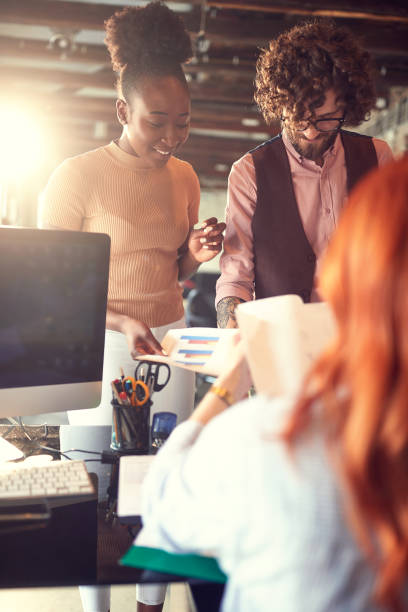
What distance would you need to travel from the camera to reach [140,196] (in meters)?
1.93

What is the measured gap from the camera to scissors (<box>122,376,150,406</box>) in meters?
1.38

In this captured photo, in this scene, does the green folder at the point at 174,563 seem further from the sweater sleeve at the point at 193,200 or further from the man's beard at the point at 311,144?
the sweater sleeve at the point at 193,200

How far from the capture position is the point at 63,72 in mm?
6836

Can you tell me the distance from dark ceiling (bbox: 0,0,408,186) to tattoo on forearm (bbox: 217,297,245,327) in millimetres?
2555

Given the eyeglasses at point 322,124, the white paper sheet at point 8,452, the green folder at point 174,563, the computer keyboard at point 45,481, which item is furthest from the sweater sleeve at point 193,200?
the green folder at point 174,563

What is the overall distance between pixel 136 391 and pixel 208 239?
503 millimetres

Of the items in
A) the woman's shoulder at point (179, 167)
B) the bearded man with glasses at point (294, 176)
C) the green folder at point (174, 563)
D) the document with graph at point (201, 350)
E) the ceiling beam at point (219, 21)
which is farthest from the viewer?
the ceiling beam at point (219, 21)

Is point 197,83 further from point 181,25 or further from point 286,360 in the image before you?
point 286,360

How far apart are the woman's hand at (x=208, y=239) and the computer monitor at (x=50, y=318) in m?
0.40

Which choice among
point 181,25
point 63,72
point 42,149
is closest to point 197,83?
point 63,72

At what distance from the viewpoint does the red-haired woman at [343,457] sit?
1.99 feet

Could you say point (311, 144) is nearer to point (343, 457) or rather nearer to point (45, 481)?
point (45, 481)

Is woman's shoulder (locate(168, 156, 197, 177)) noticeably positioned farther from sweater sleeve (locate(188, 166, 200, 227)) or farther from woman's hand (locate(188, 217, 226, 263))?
woman's hand (locate(188, 217, 226, 263))

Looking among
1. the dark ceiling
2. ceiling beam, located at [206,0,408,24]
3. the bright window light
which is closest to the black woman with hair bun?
the dark ceiling
